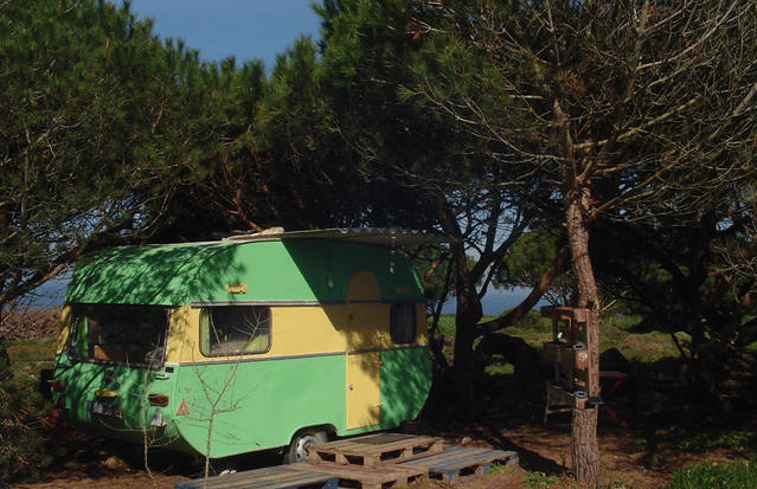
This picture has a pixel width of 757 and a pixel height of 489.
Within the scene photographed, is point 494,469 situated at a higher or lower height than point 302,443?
lower

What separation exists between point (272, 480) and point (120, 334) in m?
2.79

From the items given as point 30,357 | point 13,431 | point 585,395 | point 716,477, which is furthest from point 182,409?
point 30,357

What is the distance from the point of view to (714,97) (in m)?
8.84

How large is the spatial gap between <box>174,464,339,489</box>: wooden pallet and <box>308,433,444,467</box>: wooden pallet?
0.58m

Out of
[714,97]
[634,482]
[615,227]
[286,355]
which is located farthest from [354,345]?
[714,97]

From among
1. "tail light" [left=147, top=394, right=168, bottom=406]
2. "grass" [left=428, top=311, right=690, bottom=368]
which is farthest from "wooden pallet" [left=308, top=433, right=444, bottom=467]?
"grass" [left=428, top=311, right=690, bottom=368]

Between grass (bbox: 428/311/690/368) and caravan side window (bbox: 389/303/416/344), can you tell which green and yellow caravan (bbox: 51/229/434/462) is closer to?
caravan side window (bbox: 389/303/416/344)

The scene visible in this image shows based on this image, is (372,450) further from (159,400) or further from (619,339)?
(619,339)

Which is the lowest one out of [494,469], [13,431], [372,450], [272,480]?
[494,469]

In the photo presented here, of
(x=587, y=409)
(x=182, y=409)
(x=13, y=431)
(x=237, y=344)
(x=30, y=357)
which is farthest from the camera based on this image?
(x=30, y=357)

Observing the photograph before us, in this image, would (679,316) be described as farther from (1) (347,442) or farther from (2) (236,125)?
(2) (236,125)

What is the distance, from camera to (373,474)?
8211 millimetres

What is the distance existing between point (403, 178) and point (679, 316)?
5.28 m

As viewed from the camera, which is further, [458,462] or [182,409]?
[458,462]
